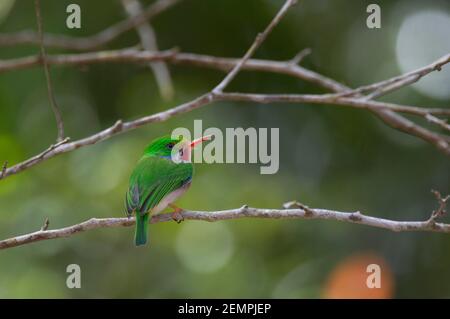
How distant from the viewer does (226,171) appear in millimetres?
6367

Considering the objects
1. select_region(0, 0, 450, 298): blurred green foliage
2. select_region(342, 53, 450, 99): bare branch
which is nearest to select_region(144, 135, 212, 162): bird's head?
select_region(342, 53, 450, 99): bare branch

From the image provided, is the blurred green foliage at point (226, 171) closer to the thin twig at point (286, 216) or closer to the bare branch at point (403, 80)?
the bare branch at point (403, 80)

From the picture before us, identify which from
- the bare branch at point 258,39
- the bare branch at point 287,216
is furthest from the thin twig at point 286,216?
the bare branch at point 258,39

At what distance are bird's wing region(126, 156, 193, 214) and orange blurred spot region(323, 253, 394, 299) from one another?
5.75 feet

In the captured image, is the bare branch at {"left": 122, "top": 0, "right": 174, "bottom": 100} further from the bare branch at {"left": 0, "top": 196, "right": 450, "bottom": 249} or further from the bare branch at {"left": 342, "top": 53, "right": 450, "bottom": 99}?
the bare branch at {"left": 0, "top": 196, "right": 450, "bottom": 249}

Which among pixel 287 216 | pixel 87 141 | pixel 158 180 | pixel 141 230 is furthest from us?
pixel 158 180

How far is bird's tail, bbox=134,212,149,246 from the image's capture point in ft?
12.3

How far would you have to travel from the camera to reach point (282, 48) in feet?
26.3

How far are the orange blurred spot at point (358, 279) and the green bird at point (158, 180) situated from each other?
1.72m

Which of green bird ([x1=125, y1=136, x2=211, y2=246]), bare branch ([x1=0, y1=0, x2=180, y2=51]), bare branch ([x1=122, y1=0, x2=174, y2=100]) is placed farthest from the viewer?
bare branch ([x1=122, y1=0, x2=174, y2=100])

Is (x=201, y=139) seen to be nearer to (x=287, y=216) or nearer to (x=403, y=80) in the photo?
(x=287, y=216)

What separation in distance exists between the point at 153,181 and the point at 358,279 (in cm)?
275

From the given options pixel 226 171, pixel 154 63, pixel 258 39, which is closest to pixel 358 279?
pixel 226 171
